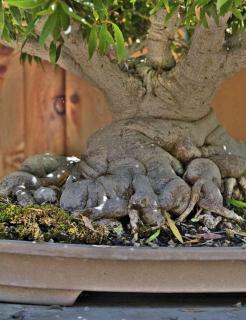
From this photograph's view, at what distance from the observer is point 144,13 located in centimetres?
234

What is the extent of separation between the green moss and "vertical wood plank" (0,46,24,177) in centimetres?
99

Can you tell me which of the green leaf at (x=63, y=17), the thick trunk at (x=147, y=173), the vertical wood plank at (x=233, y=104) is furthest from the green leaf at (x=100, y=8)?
the vertical wood plank at (x=233, y=104)

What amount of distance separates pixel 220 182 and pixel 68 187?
50 centimetres

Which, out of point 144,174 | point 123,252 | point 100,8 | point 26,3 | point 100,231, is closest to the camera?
point 26,3

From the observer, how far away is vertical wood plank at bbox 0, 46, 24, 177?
2.67 meters

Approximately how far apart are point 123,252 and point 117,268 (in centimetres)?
6

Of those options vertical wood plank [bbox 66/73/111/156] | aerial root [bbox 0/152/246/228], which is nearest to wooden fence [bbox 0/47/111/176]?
vertical wood plank [bbox 66/73/111/156]

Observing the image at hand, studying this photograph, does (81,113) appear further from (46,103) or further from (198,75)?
(198,75)

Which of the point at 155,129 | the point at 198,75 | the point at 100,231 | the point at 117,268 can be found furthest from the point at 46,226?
the point at 198,75

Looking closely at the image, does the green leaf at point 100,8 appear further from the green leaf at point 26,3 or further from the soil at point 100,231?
the soil at point 100,231

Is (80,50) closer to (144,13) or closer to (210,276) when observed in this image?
(144,13)

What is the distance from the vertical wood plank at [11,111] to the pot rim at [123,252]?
123 cm

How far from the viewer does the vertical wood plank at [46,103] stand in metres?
2.67

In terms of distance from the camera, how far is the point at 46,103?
267 centimetres
